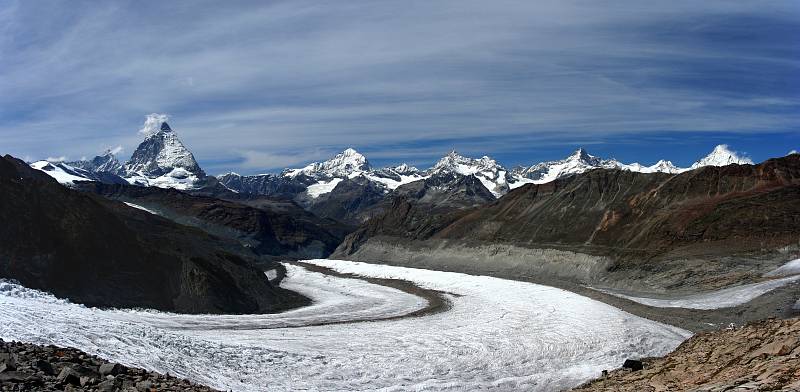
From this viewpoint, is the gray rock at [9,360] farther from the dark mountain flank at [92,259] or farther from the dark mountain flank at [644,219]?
the dark mountain flank at [644,219]

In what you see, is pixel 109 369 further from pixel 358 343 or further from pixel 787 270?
pixel 787 270

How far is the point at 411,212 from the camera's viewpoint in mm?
198000

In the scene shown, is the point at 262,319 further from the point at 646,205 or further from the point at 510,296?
the point at 646,205

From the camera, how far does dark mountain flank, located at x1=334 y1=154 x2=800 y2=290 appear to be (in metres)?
78.3

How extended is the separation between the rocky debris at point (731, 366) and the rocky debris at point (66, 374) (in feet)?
48.3

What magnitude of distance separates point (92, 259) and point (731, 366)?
142 feet

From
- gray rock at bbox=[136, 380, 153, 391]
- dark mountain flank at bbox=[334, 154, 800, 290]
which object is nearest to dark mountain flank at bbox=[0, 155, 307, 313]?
gray rock at bbox=[136, 380, 153, 391]

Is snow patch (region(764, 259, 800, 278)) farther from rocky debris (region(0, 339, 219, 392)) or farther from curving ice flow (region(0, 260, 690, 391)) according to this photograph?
rocky debris (region(0, 339, 219, 392))

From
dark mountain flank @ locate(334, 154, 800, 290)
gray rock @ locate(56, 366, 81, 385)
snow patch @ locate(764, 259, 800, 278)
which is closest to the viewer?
gray rock @ locate(56, 366, 81, 385)

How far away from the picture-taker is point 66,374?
54.2ft

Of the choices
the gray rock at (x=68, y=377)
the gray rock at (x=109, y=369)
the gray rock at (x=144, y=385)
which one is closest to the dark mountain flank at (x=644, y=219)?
the gray rock at (x=144, y=385)

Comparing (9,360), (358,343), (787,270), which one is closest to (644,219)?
(787,270)

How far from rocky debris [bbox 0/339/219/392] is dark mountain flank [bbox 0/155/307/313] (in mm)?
24672

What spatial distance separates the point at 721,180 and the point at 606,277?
93.9 feet
